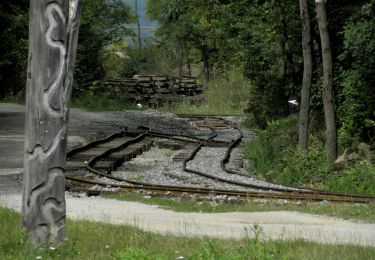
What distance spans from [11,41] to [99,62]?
21212 mm

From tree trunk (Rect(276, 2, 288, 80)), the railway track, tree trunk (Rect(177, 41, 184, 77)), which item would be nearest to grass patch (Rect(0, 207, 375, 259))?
the railway track

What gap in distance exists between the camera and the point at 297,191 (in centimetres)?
1497

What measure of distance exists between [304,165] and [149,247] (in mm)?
12853

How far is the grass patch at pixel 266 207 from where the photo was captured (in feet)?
37.8

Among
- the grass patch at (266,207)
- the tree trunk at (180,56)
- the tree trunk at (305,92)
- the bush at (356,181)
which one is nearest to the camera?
the grass patch at (266,207)

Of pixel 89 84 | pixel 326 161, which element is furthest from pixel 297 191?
pixel 89 84

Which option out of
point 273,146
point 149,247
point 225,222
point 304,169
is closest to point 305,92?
point 273,146

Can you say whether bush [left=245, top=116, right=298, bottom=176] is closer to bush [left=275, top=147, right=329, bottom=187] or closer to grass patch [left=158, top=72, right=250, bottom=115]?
bush [left=275, top=147, right=329, bottom=187]

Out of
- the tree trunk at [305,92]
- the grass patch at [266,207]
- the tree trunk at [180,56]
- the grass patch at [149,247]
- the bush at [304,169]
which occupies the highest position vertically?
the tree trunk at [180,56]

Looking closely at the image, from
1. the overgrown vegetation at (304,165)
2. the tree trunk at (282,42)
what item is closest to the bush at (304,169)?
the overgrown vegetation at (304,165)

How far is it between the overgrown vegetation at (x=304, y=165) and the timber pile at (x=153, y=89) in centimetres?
2141

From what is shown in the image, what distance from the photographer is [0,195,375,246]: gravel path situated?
9.43m

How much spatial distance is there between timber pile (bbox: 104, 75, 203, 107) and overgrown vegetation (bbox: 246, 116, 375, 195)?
70.2 feet

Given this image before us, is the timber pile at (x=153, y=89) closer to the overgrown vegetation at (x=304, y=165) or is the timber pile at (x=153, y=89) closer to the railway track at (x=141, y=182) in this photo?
the railway track at (x=141, y=182)
